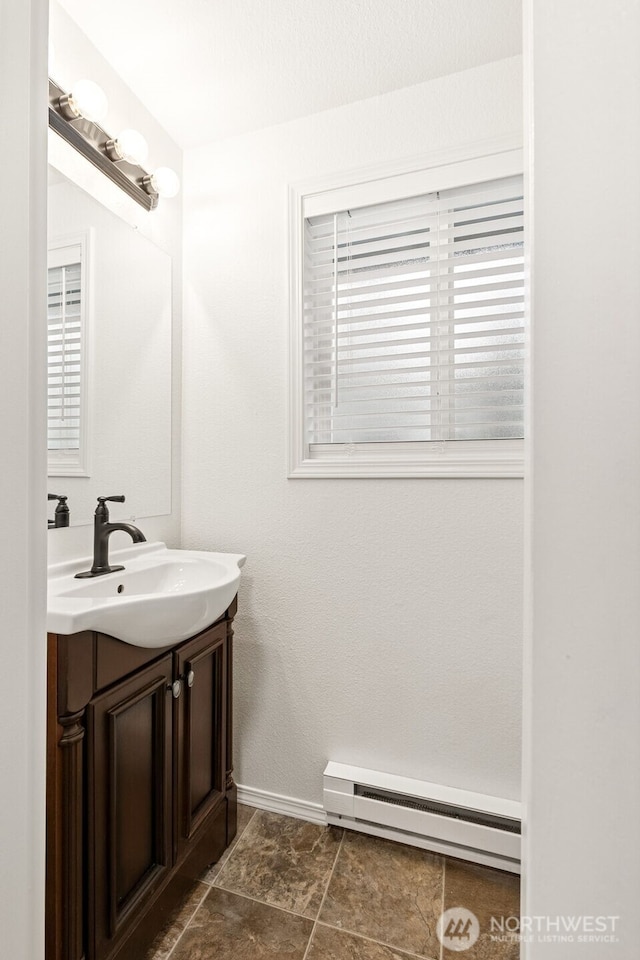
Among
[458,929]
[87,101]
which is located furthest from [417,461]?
[87,101]

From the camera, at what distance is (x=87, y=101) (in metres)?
1.28

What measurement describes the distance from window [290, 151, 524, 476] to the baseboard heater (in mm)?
1021

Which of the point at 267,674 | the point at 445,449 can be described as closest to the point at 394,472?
the point at 445,449

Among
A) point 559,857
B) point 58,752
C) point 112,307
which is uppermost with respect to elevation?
point 112,307

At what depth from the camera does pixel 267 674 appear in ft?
5.65

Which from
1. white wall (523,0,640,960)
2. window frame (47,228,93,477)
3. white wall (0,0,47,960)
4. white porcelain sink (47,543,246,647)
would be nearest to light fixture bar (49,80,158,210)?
window frame (47,228,93,477)

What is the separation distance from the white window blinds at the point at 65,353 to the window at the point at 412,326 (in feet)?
2.29


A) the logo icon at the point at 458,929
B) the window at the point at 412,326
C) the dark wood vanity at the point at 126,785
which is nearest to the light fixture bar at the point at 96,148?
the window at the point at 412,326

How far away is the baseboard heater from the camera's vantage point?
4.58 ft

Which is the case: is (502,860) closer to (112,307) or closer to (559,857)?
(559,857)

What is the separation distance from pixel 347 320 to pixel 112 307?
794 mm

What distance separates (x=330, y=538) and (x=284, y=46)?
5.07 ft

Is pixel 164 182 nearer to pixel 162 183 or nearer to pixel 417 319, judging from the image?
pixel 162 183

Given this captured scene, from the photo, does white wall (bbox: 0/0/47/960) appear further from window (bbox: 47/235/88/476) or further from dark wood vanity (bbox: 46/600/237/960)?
window (bbox: 47/235/88/476)
